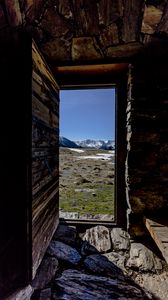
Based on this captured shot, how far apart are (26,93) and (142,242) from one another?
7.11ft

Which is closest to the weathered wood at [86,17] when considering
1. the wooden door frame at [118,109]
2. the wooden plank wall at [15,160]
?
the wooden door frame at [118,109]

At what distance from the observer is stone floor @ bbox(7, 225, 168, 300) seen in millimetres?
1561

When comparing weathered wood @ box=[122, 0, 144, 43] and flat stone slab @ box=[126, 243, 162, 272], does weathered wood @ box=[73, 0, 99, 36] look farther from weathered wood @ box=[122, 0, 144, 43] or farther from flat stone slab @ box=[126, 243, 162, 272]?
flat stone slab @ box=[126, 243, 162, 272]

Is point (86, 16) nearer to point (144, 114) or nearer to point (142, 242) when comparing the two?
point (144, 114)

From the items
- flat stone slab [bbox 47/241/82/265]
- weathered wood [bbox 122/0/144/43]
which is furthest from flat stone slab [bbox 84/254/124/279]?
weathered wood [bbox 122/0/144/43]

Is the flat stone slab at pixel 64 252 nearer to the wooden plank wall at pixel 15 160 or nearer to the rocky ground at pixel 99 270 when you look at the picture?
the rocky ground at pixel 99 270

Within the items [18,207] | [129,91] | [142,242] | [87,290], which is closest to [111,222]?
[142,242]

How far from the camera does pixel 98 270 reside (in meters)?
1.85

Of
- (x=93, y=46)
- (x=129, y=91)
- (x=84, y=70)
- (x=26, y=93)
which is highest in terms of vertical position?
(x=93, y=46)

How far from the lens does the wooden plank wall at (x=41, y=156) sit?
64.2 inches

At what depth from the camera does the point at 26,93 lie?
1.52 meters

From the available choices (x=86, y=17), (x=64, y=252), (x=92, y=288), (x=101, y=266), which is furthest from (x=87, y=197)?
(x=86, y=17)

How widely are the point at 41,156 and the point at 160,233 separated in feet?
4.67

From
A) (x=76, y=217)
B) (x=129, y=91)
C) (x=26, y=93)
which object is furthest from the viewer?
(x=76, y=217)
